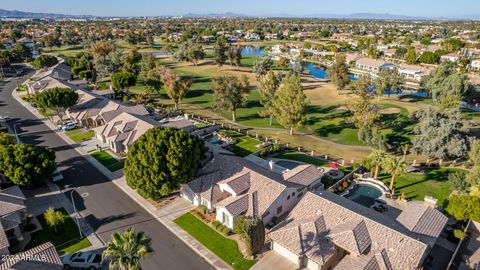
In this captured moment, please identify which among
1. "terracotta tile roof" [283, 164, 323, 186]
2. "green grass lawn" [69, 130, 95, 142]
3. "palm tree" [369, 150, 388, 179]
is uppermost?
"palm tree" [369, 150, 388, 179]

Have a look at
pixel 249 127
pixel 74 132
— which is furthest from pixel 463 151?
pixel 74 132

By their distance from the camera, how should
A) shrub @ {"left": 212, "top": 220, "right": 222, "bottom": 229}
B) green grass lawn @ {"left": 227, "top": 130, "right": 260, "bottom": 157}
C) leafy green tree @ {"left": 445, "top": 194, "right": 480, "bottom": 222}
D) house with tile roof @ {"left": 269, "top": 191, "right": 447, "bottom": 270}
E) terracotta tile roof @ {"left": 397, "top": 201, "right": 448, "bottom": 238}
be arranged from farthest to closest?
1. green grass lawn @ {"left": 227, "top": 130, "right": 260, "bottom": 157}
2. shrub @ {"left": 212, "top": 220, "right": 222, "bottom": 229}
3. leafy green tree @ {"left": 445, "top": 194, "right": 480, "bottom": 222}
4. terracotta tile roof @ {"left": 397, "top": 201, "right": 448, "bottom": 238}
5. house with tile roof @ {"left": 269, "top": 191, "right": 447, "bottom": 270}

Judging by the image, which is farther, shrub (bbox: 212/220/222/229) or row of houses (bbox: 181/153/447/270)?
shrub (bbox: 212/220/222/229)

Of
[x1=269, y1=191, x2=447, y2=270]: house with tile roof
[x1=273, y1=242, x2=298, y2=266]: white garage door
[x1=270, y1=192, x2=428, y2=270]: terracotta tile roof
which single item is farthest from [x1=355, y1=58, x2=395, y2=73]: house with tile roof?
[x1=273, y1=242, x2=298, y2=266]: white garage door

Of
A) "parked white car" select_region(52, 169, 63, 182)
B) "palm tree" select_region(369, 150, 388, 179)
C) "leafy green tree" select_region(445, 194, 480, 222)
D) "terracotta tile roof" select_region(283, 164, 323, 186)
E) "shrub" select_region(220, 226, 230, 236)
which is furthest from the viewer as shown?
"parked white car" select_region(52, 169, 63, 182)

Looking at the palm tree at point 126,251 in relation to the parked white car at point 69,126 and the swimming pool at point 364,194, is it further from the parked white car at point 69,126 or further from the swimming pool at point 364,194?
the parked white car at point 69,126

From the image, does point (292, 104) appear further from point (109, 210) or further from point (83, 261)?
point (83, 261)

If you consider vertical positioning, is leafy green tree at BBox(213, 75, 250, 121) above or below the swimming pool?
above

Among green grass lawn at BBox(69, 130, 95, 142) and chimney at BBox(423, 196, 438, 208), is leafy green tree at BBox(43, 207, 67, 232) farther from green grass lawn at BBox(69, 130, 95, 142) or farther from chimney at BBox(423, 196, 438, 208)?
chimney at BBox(423, 196, 438, 208)

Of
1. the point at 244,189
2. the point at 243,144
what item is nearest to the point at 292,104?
the point at 243,144
